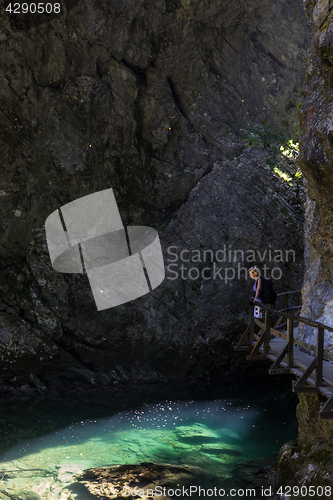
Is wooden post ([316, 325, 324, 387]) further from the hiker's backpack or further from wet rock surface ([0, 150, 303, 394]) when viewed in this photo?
wet rock surface ([0, 150, 303, 394])

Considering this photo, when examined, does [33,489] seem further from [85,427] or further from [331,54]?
[331,54]

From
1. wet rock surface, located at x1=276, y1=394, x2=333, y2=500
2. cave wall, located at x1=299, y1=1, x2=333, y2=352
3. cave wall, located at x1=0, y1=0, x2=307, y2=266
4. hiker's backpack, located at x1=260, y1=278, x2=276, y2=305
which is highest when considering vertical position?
cave wall, located at x1=0, y1=0, x2=307, y2=266

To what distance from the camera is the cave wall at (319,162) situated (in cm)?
572

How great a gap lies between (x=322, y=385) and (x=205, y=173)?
1017 cm

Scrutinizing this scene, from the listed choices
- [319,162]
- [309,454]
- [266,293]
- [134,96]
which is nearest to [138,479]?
[309,454]

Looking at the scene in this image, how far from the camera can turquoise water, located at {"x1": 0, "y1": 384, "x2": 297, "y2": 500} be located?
715 cm

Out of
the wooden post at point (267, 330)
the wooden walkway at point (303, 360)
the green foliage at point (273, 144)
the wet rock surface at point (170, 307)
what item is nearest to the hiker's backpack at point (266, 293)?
the wooden walkway at point (303, 360)

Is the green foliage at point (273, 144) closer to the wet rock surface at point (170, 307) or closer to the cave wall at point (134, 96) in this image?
the cave wall at point (134, 96)

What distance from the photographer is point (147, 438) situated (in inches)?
349

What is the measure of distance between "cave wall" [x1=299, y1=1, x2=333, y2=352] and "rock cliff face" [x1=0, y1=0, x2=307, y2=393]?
534 centimetres

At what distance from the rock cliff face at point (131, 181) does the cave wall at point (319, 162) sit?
5339 millimetres

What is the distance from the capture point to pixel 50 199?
12297 millimetres

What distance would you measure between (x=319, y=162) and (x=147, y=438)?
23.1 feet

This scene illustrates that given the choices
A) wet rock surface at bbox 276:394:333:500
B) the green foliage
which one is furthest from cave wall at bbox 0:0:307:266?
wet rock surface at bbox 276:394:333:500
